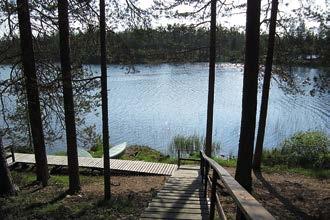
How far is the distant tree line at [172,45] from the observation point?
431 inches

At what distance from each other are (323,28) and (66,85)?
7371 millimetres

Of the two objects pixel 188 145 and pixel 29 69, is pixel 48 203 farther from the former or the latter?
pixel 188 145

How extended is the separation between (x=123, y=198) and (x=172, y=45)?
649 cm

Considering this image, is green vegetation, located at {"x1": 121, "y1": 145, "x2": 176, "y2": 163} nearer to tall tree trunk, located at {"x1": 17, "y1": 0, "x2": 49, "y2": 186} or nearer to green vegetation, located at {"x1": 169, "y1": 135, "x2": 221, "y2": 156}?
green vegetation, located at {"x1": 169, "y1": 135, "x2": 221, "y2": 156}

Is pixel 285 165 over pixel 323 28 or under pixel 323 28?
under

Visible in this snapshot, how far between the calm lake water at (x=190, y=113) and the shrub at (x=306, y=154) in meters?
2.69

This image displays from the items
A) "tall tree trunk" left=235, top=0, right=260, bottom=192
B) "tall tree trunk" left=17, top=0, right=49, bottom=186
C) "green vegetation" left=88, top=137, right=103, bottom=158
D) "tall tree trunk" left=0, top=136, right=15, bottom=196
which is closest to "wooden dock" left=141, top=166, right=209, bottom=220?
"tall tree trunk" left=235, top=0, right=260, bottom=192

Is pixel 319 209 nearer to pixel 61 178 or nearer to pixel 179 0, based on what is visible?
pixel 179 0

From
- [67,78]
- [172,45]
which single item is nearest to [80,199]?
[67,78]

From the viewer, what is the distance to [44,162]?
12.8 meters

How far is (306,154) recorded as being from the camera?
16.8m

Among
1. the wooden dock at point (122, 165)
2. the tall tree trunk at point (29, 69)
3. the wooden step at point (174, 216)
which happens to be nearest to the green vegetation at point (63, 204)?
the tall tree trunk at point (29, 69)

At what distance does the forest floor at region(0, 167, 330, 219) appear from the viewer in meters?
8.61

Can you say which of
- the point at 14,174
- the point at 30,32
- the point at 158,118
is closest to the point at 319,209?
the point at 30,32
